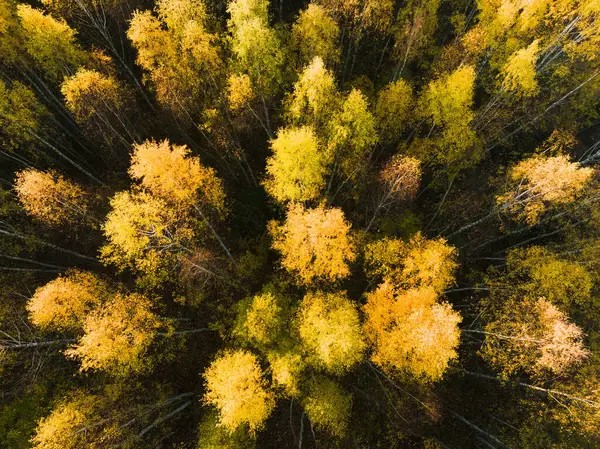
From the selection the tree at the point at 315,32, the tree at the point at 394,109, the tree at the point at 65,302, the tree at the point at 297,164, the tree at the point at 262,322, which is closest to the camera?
the tree at the point at 65,302

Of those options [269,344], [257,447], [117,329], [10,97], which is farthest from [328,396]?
[10,97]

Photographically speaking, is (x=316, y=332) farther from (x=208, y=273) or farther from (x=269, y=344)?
(x=208, y=273)

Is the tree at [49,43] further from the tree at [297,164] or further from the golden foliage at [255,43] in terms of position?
the tree at [297,164]

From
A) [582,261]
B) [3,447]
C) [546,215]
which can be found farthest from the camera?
[546,215]

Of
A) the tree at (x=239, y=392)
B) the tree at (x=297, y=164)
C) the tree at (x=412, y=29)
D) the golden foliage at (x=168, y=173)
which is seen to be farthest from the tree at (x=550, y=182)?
the golden foliage at (x=168, y=173)

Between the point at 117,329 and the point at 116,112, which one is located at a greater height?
the point at 116,112

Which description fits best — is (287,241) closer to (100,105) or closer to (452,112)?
(452,112)
